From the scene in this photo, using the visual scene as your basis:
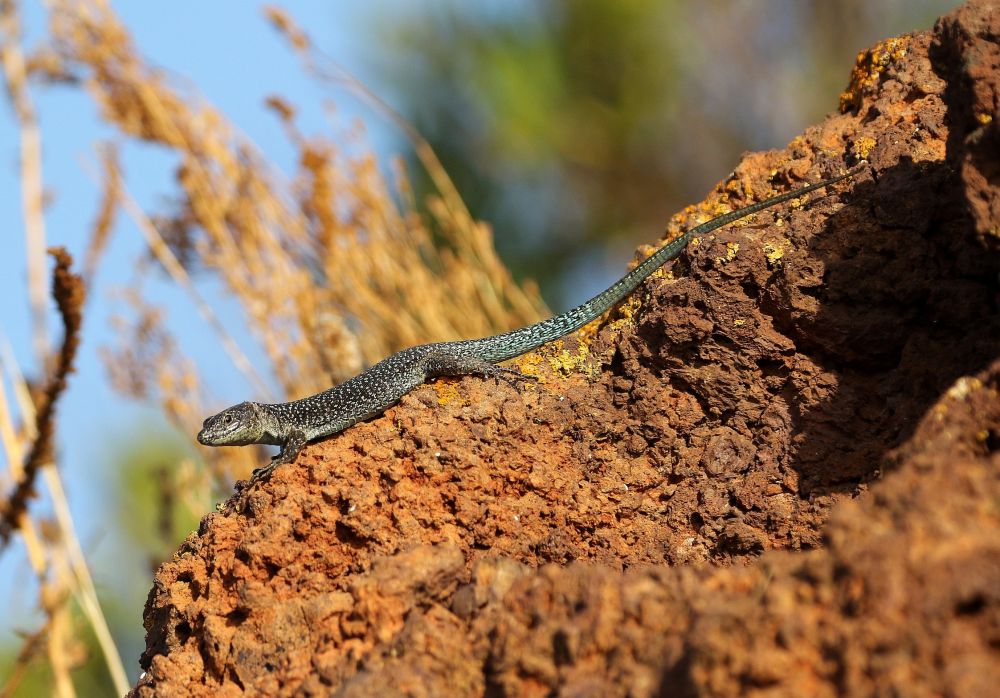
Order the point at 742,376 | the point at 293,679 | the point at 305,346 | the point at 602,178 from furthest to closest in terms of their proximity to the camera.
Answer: the point at 602,178 → the point at 305,346 → the point at 742,376 → the point at 293,679

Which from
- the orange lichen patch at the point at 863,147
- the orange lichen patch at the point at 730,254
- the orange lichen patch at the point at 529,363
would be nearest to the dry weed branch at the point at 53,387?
the orange lichen patch at the point at 529,363

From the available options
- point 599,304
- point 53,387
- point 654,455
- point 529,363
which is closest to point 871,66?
point 599,304

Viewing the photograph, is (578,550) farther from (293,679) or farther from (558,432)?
(293,679)

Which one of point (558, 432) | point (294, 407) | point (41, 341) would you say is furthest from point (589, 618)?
point (41, 341)

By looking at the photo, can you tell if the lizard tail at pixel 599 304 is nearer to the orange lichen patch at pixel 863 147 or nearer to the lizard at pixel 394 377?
the lizard at pixel 394 377

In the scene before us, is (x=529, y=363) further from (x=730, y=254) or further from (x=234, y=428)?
(x=234, y=428)
